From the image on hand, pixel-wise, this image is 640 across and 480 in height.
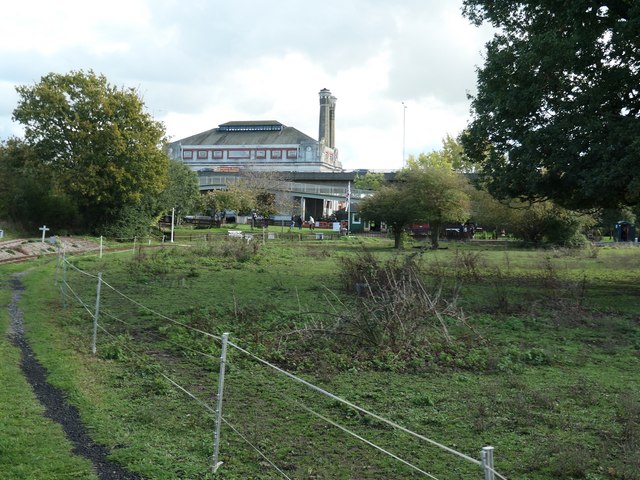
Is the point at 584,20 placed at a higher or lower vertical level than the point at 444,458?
higher

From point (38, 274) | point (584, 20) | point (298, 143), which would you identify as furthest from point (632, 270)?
point (298, 143)

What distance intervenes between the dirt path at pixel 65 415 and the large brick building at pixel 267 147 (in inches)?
5202

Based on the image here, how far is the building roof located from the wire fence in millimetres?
139612

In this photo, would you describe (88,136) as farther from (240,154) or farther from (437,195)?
(240,154)

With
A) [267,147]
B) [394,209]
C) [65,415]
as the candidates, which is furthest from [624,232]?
[267,147]

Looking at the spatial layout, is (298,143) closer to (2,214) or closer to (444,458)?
(2,214)

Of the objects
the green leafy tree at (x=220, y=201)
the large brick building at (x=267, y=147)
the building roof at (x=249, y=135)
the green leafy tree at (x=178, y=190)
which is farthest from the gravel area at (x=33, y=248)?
the building roof at (x=249, y=135)

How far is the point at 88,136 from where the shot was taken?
133 feet

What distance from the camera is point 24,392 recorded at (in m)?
7.74

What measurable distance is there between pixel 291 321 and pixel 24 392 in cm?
525

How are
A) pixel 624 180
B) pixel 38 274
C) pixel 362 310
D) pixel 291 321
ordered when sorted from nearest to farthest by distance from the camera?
pixel 362 310
pixel 291 321
pixel 624 180
pixel 38 274

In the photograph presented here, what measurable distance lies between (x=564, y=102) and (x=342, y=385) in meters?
14.0

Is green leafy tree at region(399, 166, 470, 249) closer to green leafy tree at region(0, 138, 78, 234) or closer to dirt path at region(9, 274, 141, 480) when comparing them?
green leafy tree at region(0, 138, 78, 234)

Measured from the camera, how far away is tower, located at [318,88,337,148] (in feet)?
484
